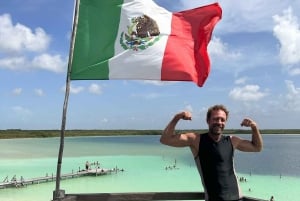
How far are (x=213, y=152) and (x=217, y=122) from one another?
11.7 inches

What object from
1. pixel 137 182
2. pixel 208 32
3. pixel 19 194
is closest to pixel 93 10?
pixel 208 32

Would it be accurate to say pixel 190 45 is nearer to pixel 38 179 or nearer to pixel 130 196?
pixel 130 196

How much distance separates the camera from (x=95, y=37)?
6211mm

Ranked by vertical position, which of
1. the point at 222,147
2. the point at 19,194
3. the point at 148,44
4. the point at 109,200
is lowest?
the point at 19,194

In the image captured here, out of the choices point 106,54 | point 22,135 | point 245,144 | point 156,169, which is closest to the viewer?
point 245,144

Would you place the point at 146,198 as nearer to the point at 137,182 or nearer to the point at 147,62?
the point at 147,62

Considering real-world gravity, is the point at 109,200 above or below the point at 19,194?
above

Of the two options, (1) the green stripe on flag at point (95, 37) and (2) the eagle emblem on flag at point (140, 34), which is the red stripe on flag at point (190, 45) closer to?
(2) the eagle emblem on flag at point (140, 34)

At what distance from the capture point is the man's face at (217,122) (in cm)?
445

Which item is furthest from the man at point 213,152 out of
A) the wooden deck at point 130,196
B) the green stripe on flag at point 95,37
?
the green stripe on flag at point 95,37

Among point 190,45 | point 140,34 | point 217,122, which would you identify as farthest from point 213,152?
point 140,34

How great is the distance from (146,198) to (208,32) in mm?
2528

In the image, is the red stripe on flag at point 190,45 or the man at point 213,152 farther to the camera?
the red stripe on flag at point 190,45

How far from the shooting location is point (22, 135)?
570ft
